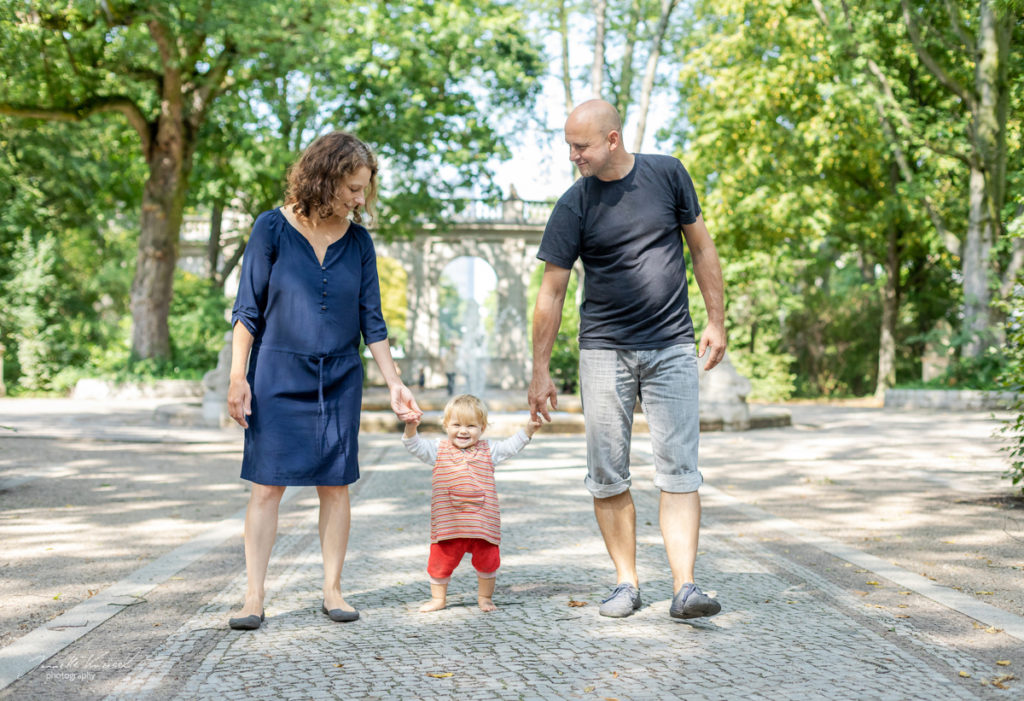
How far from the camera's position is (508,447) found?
4.54 meters

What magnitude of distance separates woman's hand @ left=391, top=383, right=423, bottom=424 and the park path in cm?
83

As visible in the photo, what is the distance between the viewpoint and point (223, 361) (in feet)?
52.3

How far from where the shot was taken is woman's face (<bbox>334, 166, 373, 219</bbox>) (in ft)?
13.8

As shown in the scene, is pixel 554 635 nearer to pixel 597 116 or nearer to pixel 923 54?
pixel 597 116

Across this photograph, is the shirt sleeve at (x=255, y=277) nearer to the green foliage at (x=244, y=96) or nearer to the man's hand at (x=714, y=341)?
the man's hand at (x=714, y=341)

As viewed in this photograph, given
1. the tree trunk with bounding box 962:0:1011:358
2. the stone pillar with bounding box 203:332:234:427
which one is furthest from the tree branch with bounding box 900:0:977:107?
the stone pillar with bounding box 203:332:234:427

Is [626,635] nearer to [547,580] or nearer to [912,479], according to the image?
[547,580]

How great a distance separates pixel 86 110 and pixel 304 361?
63.5ft

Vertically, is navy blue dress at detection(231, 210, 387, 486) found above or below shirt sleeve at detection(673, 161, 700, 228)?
below

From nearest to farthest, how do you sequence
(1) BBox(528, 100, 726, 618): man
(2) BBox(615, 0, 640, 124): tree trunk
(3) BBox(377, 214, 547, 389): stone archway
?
(1) BBox(528, 100, 726, 618): man → (2) BBox(615, 0, 640, 124): tree trunk → (3) BBox(377, 214, 547, 389): stone archway

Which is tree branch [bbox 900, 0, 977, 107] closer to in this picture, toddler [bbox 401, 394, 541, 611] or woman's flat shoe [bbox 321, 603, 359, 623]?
toddler [bbox 401, 394, 541, 611]

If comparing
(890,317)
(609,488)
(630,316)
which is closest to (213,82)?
(630,316)

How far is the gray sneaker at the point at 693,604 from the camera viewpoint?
13.2 ft

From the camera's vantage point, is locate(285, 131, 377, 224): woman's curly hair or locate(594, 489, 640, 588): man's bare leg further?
locate(594, 489, 640, 588): man's bare leg
